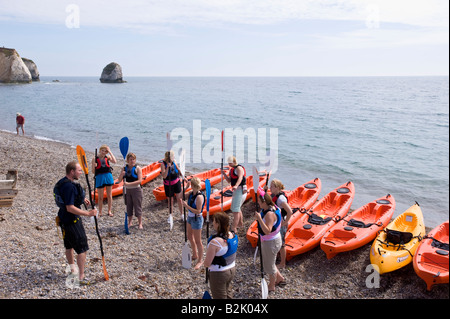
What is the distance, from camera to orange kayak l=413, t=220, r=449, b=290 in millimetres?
5477

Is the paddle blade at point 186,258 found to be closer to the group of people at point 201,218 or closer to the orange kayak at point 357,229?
the group of people at point 201,218

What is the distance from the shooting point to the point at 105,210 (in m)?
8.60

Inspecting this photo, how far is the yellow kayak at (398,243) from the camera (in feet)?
19.9

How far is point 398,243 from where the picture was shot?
6.62 meters

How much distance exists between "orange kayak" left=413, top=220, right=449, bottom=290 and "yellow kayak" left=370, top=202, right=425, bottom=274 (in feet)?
0.59

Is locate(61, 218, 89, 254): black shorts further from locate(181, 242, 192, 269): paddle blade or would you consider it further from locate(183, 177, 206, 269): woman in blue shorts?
locate(181, 242, 192, 269): paddle blade

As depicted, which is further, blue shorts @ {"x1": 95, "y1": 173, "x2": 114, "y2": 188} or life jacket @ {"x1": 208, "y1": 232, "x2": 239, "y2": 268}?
blue shorts @ {"x1": 95, "y1": 173, "x2": 114, "y2": 188}

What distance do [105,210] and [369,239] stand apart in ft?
20.4

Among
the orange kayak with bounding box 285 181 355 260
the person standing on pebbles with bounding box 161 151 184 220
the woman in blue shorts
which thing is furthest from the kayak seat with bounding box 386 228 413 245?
the person standing on pebbles with bounding box 161 151 184 220

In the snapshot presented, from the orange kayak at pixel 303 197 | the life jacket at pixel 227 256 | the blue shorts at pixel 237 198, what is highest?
the life jacket at pixel 227 256

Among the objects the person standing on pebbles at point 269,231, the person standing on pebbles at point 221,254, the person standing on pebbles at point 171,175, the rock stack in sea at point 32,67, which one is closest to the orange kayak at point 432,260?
the person standing on pebbles at point 269,231

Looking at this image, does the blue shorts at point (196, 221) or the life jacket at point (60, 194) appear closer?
the life jacket at point (60, 194)

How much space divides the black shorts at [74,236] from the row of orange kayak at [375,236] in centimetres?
336
